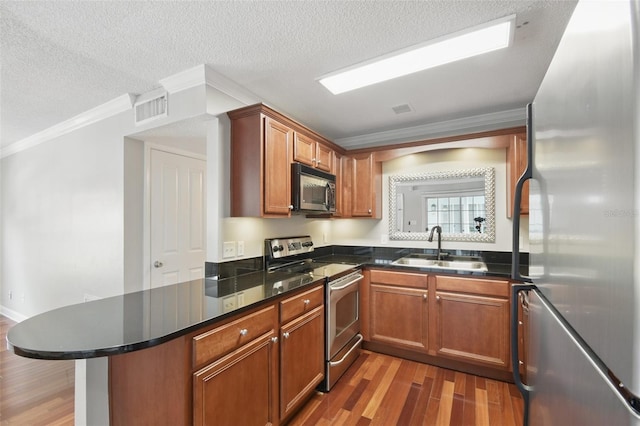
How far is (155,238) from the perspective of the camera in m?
2.80

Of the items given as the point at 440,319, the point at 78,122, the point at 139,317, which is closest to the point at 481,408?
the point at 440,319

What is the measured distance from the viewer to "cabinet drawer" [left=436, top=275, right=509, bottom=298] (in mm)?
2408

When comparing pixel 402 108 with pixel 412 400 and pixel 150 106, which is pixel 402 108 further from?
pixel 412 400

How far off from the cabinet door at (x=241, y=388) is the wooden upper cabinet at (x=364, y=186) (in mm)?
1974

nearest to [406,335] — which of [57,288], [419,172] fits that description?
[419,172]

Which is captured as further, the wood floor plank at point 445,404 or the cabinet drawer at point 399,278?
the cabinet drawer at point 399,278

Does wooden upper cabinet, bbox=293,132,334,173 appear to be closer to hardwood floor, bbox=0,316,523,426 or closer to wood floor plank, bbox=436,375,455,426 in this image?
hardwood floor, bbox=0,316,523,426

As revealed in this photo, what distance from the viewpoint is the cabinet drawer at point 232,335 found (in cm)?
129

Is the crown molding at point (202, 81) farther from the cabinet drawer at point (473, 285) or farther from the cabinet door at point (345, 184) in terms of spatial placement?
the cabinet drawer at point (473, 285)

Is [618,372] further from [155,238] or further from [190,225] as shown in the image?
[190,225]

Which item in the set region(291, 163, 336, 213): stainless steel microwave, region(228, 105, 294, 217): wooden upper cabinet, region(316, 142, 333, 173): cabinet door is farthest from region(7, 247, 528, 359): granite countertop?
region(316, 142, 333, 173): cabinet door

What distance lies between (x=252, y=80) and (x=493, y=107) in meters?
2.23

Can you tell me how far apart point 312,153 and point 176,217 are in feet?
5.22

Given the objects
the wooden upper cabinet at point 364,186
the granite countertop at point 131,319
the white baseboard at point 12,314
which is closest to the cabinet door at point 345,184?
the wooden upper cabinet at point 364,186
